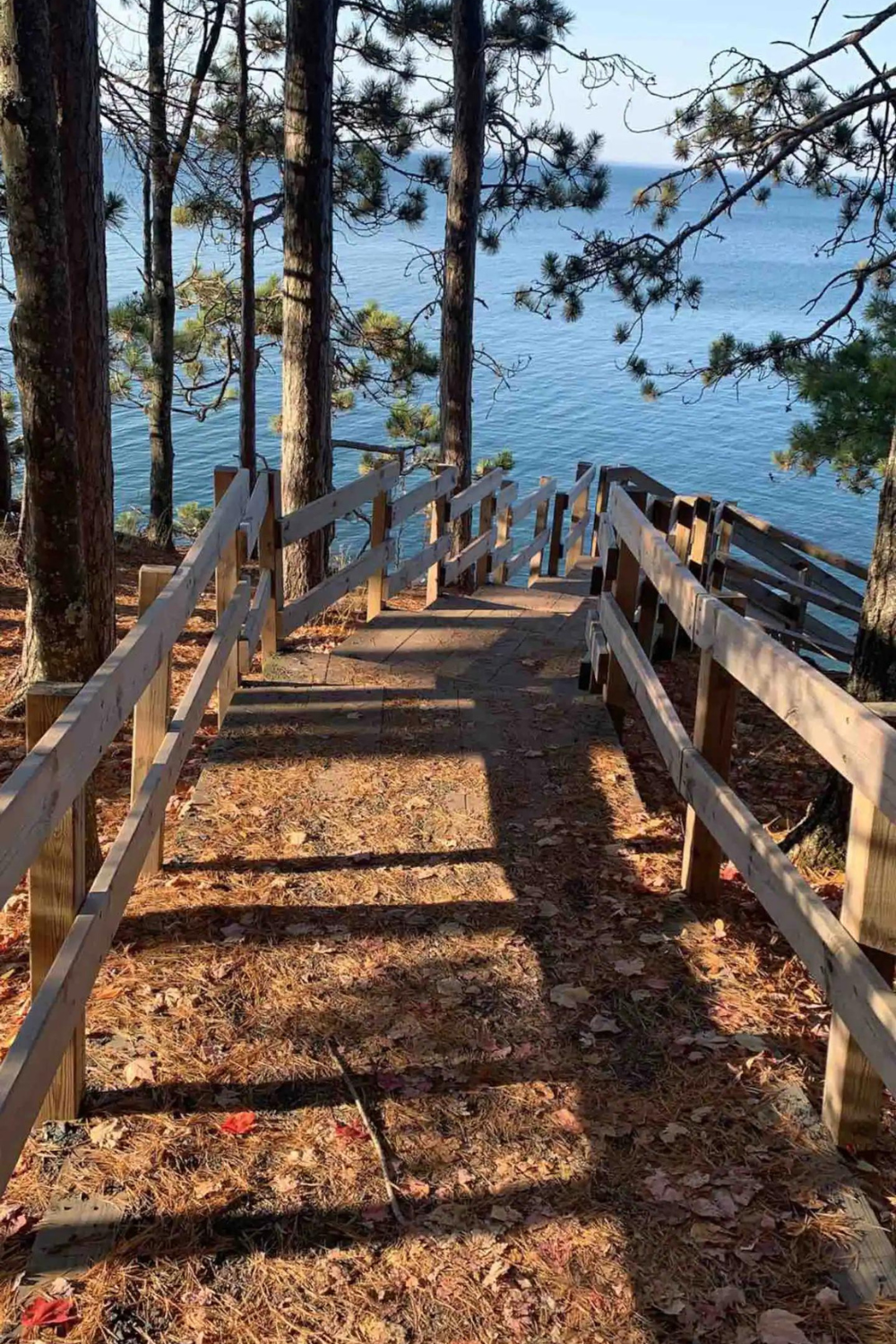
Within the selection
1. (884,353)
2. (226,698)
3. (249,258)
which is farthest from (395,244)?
(226,698)

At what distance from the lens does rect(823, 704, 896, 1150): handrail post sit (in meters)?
2.96

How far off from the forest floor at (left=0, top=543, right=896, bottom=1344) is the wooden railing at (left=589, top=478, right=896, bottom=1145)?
0.22 metres

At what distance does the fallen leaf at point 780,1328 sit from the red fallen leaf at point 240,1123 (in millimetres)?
1386

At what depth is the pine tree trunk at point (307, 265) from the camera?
9.35m

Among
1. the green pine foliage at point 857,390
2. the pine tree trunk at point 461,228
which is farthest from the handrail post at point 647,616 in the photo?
the green pine foliage at point 857,390

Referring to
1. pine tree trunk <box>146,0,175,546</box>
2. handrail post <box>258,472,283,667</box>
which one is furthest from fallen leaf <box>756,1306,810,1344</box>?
pine tree trunk <box>146,0,175,546</box>

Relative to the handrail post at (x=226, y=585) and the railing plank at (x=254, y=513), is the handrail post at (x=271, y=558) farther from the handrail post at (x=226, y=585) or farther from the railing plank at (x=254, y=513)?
the handrail post at (x=226, y=585)

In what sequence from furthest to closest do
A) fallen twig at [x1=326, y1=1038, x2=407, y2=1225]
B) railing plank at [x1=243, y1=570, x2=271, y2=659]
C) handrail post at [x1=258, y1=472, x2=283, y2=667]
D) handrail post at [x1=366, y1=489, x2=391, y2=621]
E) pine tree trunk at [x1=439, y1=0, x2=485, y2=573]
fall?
pine tree trunk at [x1=439, y1=0, x2=485, y2=573], handrail post at [x1=366, y1=489, x2=391, y2=621], handrail post at [x1=258, y1=472, x2=283, y2=667], railing plank at [x1=243, y1=570, x2=271, y2=659], fallen twig at [x1=326, y1=1038, x2=407, y2=1225]

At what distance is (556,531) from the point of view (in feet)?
46.3

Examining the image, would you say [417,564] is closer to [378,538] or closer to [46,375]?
[378,538]

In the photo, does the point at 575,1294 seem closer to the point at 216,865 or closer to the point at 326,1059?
the point at 326,1059

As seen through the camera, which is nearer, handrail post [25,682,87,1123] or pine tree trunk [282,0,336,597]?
handrail post [25,682,87,1123]

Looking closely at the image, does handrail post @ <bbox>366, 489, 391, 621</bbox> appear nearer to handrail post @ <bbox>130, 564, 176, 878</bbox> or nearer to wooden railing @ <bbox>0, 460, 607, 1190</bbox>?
wooden railing @ <bbox>0, 460, 607, 1190</bbox>

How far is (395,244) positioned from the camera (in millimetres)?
88375
